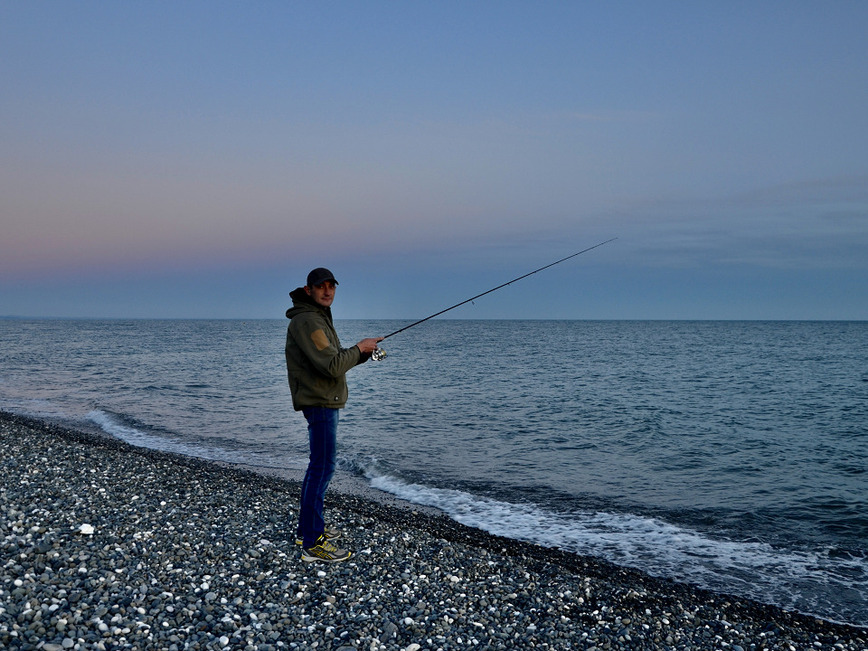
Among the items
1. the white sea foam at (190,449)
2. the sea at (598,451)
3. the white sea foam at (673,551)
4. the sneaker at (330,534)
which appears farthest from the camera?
the white sea foam at (190,449)

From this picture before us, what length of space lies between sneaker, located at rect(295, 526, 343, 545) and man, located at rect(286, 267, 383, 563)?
78cm

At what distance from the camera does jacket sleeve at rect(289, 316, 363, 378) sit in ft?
18.0

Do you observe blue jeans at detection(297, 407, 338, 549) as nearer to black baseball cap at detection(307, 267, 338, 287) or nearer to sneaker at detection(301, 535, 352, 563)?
sneaker at detection(301, 535, 352, 563)

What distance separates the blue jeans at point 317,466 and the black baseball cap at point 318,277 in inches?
47.6

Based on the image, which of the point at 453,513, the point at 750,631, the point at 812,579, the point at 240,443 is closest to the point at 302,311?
the point at 750,631

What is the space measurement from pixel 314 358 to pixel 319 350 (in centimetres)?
9

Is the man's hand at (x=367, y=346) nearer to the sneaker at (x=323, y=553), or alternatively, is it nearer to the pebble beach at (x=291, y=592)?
the sneaker at (x=323, y=553)

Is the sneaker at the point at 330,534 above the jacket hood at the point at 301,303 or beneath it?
beneath

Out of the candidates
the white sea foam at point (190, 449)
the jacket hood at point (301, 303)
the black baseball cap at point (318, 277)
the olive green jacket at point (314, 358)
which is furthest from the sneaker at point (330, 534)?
the white sea foam at point (190, 449)

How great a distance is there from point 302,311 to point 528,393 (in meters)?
23.2

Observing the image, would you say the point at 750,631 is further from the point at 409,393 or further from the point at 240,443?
the point at 409,393

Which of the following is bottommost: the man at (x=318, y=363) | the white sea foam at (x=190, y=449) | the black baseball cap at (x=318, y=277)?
the white sea foam at (x=190, y=449)

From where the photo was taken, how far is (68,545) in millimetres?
6059

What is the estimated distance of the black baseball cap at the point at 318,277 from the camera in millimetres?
5695
